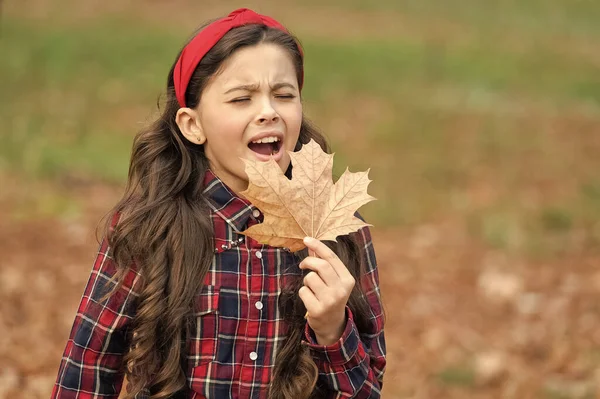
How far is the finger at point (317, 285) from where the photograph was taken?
224 cm

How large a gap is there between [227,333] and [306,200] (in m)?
0.43

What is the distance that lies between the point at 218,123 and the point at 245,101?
94 millimetres

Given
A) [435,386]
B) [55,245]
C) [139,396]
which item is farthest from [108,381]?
[55,245]

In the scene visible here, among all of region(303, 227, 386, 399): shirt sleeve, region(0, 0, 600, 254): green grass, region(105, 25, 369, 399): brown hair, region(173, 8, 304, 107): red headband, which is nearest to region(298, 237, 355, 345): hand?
region(303, 227, 386, 399): shirt sleeve

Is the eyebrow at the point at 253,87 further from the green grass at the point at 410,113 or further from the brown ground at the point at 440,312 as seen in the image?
the green grass at the point at 410,113

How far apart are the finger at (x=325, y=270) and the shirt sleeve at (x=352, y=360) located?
0.54 feet

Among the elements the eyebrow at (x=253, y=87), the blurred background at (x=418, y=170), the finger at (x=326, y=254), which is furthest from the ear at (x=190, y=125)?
the blurred background at (x=418, y=170)

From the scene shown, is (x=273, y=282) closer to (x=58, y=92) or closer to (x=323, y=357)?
(x=323, y=357)

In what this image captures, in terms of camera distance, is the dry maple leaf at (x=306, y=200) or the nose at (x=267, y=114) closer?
the dry maple leaf at (x=306, y=200)

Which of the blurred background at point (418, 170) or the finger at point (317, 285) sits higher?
the blurred background at point (418, 170)

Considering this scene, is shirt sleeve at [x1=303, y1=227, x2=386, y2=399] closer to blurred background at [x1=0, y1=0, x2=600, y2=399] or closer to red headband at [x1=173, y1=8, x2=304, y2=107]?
red headband at [x1=173, y1=8, x2=304, y2=107]

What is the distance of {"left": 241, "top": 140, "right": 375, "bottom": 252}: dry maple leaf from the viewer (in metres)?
2.29

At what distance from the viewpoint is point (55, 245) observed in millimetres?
6559

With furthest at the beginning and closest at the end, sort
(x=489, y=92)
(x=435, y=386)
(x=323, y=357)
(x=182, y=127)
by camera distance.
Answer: (x=489, y=92) → (x=435, y=386) → (x=182, y=127) → (x=323, y=357)
